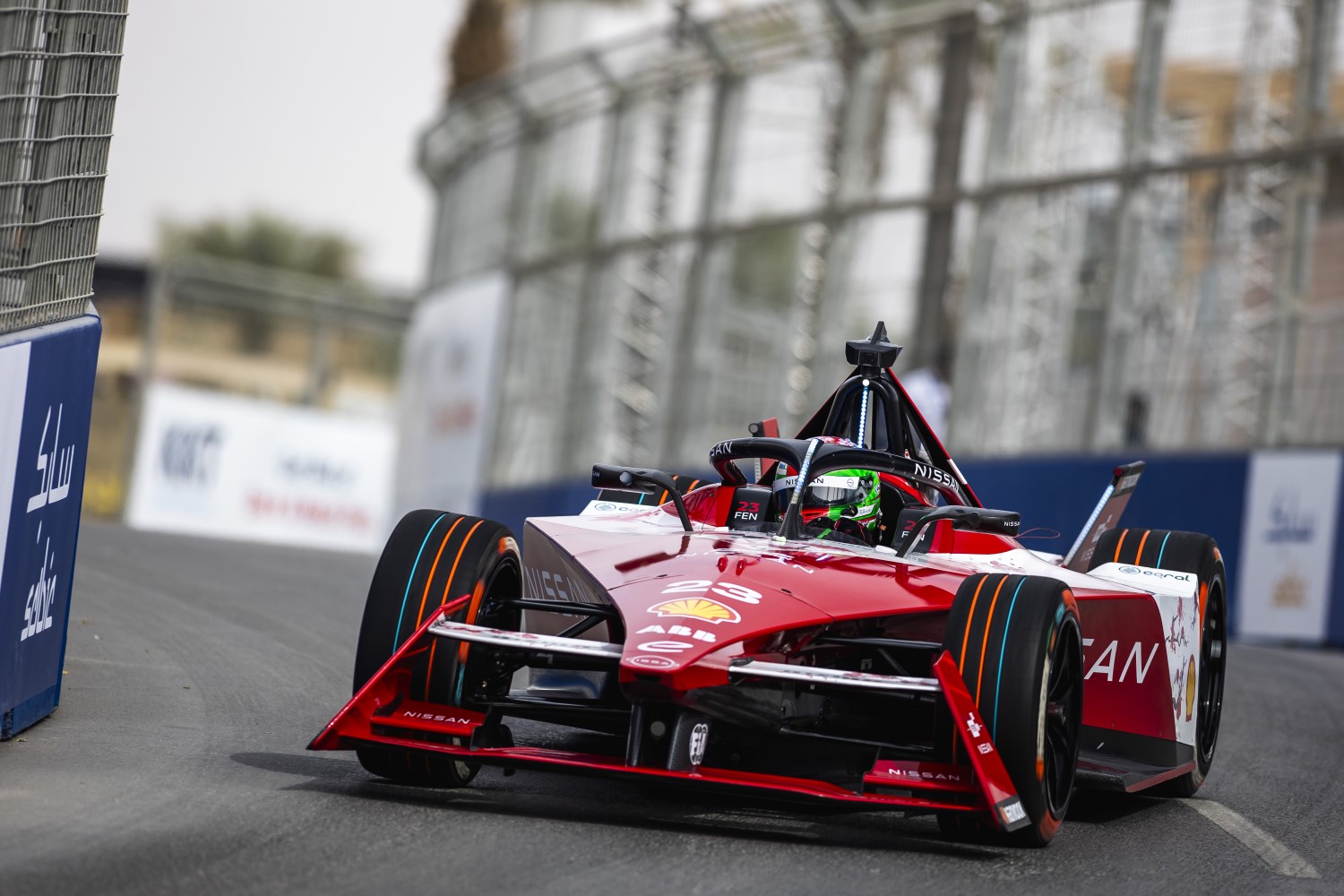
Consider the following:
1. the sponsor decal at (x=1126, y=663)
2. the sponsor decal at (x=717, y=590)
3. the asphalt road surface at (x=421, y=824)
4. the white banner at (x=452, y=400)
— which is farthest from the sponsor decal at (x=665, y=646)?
the white banner at (x=452, y=400)

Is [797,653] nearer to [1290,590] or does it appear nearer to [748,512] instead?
[748,512]

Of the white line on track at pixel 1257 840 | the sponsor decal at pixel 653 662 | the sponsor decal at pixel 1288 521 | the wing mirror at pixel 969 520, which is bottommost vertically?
the white line on track at pixel 1257 840

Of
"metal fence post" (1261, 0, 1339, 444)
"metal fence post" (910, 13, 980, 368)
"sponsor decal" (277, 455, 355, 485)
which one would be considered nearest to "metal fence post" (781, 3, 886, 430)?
"metal fence post" (910, 13, 980, 368)

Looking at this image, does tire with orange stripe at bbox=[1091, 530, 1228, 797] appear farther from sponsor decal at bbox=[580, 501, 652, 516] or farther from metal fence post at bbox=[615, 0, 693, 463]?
metal fence post at bbox=[615, 0, 693, 463]

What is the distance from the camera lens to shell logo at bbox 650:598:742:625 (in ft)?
17.6

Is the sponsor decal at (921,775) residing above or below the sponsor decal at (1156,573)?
below

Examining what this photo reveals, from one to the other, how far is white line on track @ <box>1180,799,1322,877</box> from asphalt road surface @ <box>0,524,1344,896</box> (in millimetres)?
16

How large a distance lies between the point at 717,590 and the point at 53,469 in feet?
7.37

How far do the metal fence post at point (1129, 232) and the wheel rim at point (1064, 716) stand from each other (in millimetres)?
11615

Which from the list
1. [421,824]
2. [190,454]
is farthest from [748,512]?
[190,454]

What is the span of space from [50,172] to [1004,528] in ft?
11.1

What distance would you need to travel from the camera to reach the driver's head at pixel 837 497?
6.81 m

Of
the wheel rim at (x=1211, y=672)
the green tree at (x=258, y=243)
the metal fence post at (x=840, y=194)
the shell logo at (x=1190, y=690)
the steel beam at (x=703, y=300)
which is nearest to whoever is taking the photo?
the shell logo at (x=1190, y=690)

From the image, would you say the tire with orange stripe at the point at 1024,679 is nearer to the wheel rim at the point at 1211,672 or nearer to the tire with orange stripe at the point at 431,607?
the tire with orange stripe at the point at 431,607
